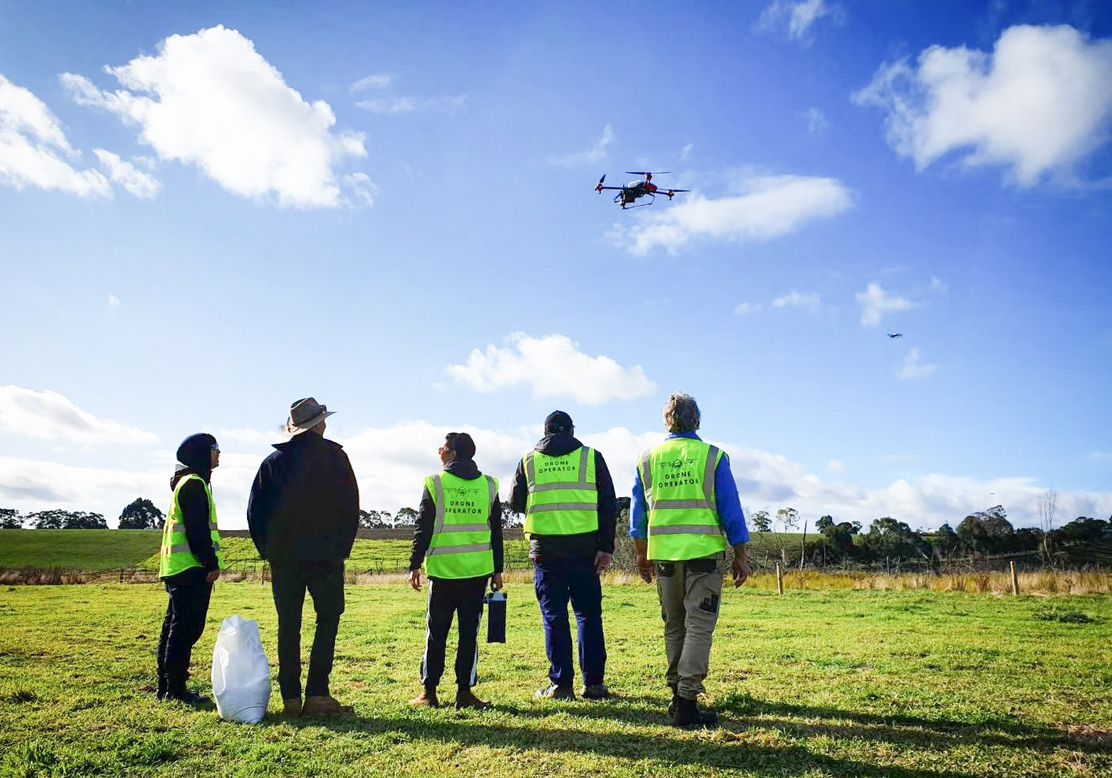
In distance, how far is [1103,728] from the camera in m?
5.59

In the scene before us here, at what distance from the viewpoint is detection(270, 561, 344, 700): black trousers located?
625 centimetres

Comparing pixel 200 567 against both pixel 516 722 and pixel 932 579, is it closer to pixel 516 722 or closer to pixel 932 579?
pixel 516 722

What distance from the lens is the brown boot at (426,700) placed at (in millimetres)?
6410

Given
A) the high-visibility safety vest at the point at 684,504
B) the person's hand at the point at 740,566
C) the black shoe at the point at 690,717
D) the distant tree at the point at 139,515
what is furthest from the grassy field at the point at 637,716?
the distant tree at the point at 139,515

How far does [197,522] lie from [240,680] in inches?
69.1

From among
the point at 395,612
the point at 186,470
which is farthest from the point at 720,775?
the point at 395,612

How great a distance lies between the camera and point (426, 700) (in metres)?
6.44

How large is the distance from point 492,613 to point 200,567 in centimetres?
281

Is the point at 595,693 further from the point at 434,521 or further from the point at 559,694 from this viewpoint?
the point at 434,521

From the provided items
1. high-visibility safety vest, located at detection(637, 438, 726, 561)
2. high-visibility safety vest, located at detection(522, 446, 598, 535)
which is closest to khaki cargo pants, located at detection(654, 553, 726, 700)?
high-visibility safety vest, located at detection(637, 438, 726, 561)

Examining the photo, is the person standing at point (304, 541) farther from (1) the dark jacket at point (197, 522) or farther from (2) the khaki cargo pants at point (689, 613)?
(2) the khaki cargo pants at point (689, 613)

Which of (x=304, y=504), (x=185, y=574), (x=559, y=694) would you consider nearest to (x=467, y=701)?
(x=559, y=694)

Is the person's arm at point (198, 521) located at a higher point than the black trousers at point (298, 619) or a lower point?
higher

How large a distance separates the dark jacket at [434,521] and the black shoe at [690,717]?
79.3 inches
